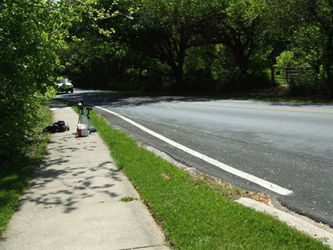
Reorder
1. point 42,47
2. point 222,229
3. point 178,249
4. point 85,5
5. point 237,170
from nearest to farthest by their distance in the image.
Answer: point 178,249 → point 222,229 → point 237,170 → point 42,47 → point 85,5

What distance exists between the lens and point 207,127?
981 centimetres

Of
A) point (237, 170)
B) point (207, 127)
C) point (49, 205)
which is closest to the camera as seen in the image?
point (49, 205)

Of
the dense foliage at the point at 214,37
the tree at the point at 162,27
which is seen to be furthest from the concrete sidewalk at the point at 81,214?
the tree at the point at 162,27

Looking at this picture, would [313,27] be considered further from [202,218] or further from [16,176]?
[202,218]

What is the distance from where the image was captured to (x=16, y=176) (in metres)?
5.88

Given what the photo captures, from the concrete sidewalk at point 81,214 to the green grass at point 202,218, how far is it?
0.17m

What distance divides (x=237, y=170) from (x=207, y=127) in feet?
13.8

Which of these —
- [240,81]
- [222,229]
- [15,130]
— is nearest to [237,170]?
[222,229]

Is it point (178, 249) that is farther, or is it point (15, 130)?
point (15, 130)

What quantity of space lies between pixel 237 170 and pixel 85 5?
5365 mm

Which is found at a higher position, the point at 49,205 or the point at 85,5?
the point at 85,5

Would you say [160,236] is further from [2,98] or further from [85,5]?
[85,5]

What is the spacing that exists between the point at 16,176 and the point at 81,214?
2272mm

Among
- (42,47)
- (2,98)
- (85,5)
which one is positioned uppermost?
(85,5)
